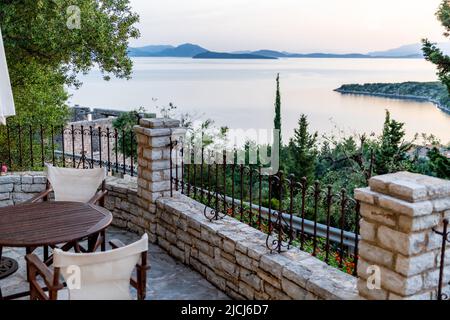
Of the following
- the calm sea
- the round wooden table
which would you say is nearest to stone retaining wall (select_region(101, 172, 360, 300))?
the round wooden table

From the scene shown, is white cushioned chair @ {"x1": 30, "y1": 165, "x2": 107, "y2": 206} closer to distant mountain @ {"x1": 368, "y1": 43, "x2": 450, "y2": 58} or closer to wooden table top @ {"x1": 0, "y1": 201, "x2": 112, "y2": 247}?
wooden table top @ {"x1": 0, "y1": 201, "x2": 112, "y2": 247}

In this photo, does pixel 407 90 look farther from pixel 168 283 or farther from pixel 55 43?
pixel 168 283

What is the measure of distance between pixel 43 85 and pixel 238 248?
31.8ft

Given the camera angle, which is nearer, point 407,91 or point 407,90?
point 407,91

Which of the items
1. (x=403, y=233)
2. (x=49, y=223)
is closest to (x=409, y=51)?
(x=49, y=223)

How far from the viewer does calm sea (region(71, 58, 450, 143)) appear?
89.7 feet

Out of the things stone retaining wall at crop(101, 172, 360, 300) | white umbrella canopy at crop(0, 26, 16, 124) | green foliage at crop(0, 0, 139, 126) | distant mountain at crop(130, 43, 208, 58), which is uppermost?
distant mountain at crop(130, 43, 208, 58)

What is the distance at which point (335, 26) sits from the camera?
23312 mm

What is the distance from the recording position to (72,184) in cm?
480

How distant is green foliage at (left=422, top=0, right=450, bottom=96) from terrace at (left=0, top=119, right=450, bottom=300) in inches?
449

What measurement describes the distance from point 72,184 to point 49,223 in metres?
1.04

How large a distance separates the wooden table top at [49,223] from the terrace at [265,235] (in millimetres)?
734
